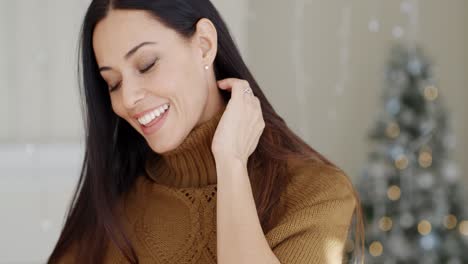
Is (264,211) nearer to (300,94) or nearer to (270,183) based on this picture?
(270,183)

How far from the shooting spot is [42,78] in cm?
336

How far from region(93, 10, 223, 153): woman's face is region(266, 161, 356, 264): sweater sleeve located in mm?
286

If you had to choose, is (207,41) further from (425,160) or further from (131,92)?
(425,160)

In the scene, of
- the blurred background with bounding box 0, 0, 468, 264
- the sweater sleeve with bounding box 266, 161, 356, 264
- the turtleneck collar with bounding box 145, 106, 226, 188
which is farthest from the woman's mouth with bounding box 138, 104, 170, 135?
the blurred background with bounding box 0, 0, 468, 264

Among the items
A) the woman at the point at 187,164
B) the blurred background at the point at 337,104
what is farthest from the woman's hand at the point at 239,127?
the blurred background at the point at 337,104

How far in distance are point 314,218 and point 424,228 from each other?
2243 millimetres

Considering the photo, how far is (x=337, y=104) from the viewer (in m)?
4.34

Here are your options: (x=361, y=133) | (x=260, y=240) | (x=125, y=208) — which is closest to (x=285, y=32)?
(x=361, y=133)

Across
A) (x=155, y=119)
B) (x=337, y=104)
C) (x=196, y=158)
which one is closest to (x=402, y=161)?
(x=337, y=104)

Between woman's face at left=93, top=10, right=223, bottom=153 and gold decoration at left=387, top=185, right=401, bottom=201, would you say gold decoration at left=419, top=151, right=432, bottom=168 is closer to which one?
gold decoration at left=387, top=185, right=401, bottom=201

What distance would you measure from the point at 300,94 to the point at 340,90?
9.7 inches

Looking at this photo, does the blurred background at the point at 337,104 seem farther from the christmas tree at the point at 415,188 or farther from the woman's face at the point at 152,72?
the woman's face at the point at 152,72

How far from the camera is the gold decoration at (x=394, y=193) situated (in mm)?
3596

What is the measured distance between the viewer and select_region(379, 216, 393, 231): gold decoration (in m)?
3.61
